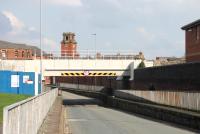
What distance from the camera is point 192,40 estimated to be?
7200 centimetres

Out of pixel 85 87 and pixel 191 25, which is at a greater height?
pixel 191 25

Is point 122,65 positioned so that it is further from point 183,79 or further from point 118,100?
point 183,79

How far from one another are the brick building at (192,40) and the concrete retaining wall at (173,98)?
43.9 ft

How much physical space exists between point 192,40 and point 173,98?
32.7m

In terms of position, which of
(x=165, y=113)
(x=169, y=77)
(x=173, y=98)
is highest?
(x=169, y=77)

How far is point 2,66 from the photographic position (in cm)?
6203

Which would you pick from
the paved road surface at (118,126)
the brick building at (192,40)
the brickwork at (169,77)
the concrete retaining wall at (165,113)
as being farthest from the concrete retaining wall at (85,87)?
the paved road surface at (118,126)

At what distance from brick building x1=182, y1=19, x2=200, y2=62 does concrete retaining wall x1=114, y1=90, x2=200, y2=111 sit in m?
13.4

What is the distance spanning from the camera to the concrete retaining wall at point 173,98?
34.5 metres

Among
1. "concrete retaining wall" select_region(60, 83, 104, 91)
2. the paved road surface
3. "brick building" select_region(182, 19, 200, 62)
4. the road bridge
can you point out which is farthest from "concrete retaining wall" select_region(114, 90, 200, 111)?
"concrete retaining wall" select_region(60, 83, 104, 91)

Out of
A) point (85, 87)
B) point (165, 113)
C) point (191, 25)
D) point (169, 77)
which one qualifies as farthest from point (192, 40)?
point (85, 87)

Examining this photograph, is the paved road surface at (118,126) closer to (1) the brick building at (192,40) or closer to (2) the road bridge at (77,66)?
(2) the road bridge at (77,66)

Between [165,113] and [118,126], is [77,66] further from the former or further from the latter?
[118,126]

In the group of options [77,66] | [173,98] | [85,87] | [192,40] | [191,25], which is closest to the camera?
[173,98]
